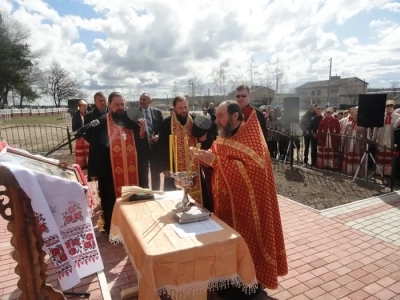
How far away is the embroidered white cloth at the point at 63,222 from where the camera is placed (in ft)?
6.11

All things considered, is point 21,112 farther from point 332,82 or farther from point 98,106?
point 332,82

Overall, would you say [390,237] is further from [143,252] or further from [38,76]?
[38,76]

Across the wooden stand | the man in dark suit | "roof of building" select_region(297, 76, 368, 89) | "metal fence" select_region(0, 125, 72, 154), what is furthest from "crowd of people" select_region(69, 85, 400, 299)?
"roof of building" select_region(297, 76, 368, 89)

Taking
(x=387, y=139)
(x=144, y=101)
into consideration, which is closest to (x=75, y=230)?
(x=144, y=101)

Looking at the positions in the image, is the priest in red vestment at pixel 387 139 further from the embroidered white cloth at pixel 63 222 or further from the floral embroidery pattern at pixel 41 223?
the floral embroidery pattern at pixel 41 223

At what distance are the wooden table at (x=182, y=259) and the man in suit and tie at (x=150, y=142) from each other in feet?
7.93

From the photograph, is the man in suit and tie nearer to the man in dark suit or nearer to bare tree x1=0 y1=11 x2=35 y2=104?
the man in dark suit

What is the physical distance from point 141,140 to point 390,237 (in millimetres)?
3824

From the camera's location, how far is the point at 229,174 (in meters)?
2.76

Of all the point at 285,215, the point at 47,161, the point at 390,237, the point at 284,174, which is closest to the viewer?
the point at 47,161

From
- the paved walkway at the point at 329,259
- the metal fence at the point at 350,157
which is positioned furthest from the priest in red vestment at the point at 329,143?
the paved walkway at the point at 329,259

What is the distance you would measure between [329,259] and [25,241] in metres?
3.31

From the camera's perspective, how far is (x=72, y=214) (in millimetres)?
2145

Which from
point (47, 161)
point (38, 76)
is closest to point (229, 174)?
point (47, 161)
